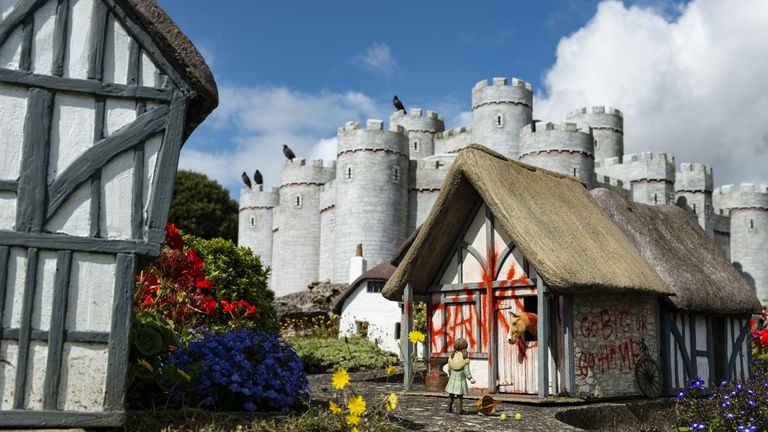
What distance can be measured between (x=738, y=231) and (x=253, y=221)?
3634cm

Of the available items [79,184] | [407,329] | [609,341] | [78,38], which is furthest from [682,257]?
[78,38]

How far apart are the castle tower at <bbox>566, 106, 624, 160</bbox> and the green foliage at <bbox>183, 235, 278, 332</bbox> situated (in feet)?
150

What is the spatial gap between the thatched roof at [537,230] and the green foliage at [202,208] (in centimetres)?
3958

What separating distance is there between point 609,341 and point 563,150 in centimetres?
3498

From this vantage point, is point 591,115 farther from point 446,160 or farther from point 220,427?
point 220,427

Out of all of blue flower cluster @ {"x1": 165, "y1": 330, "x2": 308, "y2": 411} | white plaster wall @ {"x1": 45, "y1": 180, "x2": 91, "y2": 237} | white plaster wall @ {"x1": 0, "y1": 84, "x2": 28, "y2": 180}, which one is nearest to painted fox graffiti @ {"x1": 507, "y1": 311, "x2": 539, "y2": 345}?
blue flower cluster @ {"x1": 165, "y1": 330, "x2": 308, "y2": 411}

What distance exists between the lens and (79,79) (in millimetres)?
6227

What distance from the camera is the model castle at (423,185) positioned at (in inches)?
1820

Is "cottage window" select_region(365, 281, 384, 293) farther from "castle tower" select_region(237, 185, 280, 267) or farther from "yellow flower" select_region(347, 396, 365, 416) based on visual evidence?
"castle tower" select_region(237, 185, 280, 267)

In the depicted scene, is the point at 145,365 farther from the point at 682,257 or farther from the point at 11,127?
the point at 682,257

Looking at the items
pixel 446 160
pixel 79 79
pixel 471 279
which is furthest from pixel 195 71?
pixel 446 160

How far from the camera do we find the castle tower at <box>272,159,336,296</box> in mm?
52625

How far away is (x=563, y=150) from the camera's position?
45.6m

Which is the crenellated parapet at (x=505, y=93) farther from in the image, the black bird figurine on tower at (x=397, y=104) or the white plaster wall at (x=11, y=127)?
the white plaster wall at (x=11, y=127)
